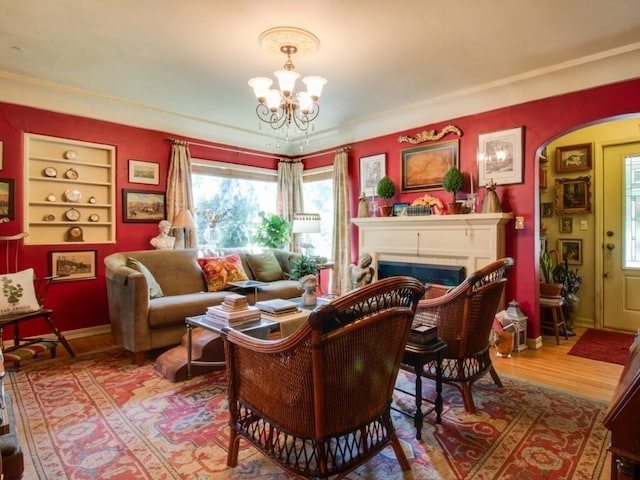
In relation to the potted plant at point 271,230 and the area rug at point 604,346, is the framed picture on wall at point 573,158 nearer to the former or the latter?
the area rug at point 604,346

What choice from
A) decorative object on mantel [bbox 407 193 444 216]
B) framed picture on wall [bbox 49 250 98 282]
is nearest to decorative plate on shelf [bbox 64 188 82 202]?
framed picture on wall [bbox 49 250 98 282]

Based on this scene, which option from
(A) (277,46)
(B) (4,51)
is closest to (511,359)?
(A) (277,46)

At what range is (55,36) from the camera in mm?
2773

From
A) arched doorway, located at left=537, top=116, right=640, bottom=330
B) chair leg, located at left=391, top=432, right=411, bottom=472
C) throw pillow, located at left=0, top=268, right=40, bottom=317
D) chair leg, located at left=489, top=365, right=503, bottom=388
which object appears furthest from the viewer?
arched doorway, located at left=537, top=116, right=640, bottom=330

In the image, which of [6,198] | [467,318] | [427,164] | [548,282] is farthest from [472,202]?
[6,198]

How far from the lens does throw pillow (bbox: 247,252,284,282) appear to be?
4.71 m

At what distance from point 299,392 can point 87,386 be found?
2.21m

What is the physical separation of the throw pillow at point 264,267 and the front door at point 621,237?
160 inches

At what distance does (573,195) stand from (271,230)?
4112mm

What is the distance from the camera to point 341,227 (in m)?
5.28

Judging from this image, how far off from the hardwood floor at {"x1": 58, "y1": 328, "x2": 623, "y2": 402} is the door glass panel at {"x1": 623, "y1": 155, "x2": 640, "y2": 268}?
1.30 metres

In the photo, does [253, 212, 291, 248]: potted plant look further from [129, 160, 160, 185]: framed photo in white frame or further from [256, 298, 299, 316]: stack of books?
[256, 298, 299, 316]: stack of books

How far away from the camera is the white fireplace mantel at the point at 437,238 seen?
3.70 meters

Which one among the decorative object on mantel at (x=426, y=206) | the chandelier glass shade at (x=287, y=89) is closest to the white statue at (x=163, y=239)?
the chandelier glass shade at (x=287, y=89)
